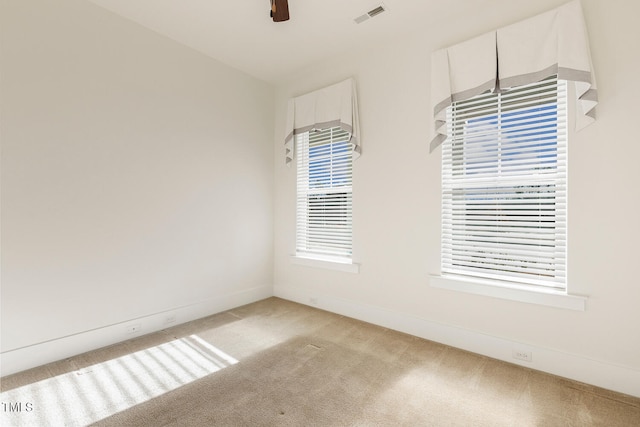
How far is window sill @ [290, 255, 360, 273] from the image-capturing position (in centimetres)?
318

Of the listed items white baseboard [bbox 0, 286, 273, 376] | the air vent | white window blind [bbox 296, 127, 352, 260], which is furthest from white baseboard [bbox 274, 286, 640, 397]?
the air vent

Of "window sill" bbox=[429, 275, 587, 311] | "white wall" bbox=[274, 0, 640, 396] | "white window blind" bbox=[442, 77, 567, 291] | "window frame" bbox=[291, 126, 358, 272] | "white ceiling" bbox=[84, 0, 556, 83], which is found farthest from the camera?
"window frame" bbox=[291, 126, 358, 272]

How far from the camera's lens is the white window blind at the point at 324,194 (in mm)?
3307

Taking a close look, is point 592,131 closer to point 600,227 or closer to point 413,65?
point 600,227

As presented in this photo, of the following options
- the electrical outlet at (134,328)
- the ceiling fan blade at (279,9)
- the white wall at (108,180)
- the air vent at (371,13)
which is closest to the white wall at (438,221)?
the air vent at (371,13)

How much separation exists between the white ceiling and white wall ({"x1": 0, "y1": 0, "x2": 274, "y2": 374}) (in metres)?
0.22

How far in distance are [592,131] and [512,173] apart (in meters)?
0.52

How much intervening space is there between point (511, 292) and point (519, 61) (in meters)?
1.75

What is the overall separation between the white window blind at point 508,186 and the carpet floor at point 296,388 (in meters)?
0.74

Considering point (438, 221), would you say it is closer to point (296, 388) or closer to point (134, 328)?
point (296, 388)

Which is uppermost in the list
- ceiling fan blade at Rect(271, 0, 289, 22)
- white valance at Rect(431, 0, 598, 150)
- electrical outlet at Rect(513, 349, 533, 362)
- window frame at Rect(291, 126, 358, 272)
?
ceiling fan blade at Rect(271, 0, 289, 22)

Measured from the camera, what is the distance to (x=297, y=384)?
1.96m

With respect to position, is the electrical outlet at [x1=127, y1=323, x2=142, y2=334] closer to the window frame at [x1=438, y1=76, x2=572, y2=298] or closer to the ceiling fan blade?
the window frame at [x1=438, y1=76, x2=572, y2=298]

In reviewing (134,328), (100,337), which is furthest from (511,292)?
(100,337)
